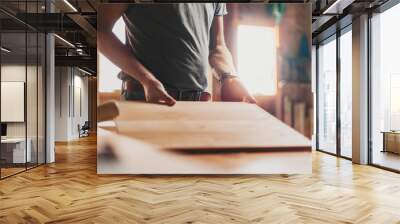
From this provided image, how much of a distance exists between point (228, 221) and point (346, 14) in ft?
18.2

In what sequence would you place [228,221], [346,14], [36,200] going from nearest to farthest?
[228,221], [36,200], [346,14]

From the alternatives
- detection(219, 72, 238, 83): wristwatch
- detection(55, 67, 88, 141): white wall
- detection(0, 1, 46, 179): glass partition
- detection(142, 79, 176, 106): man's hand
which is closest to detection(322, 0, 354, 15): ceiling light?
detection(219, 72, 238, 83): wristwatch

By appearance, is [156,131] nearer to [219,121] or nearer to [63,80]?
[219,121]

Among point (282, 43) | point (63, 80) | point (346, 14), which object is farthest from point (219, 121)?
point (63, 80)

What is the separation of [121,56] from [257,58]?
2374 millimetres

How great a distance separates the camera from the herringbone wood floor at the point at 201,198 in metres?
3.86

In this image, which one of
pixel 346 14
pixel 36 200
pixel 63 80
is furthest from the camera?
pixel 63 80

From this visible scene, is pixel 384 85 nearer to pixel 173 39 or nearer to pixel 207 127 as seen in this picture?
pixel 207 127

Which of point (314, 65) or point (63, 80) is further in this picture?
point (63, 80)

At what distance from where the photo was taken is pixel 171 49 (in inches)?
249

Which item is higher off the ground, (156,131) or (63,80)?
(63,80)

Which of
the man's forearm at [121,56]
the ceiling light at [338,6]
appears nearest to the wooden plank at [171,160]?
the man's forearm at [121,56]

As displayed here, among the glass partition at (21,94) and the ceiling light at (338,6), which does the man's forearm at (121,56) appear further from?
the ceiling light at (338,6)

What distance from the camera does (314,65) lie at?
36.3ft
